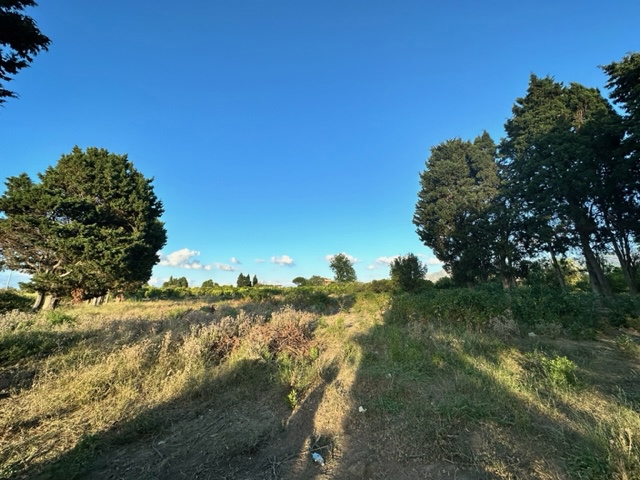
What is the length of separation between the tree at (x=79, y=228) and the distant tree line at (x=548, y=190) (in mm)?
22855

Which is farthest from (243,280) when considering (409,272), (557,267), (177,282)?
(557,267)

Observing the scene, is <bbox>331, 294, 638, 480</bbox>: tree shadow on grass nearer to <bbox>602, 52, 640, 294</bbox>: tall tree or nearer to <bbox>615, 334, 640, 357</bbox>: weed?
<bbox>615, 334, 640, 357</bbox>: weed

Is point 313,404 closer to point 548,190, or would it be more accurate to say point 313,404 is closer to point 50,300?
point 548,190

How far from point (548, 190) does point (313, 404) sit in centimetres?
1864

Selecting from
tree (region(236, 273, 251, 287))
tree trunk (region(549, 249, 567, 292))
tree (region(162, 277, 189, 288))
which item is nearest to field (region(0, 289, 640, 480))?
tree trunk (region(549, 249, 567, 292))

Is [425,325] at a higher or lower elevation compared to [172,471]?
higher

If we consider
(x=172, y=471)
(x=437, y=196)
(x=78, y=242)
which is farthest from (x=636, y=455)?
(x=437, y=196)

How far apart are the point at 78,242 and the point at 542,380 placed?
851 inches

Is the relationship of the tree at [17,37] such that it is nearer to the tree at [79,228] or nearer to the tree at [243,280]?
the tree at [79,228]

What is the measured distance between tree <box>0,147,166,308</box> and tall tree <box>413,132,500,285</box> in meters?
22.4

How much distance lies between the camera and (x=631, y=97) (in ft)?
43.1

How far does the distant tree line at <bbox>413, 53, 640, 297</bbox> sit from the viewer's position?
14278 mm

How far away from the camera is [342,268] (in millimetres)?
51531

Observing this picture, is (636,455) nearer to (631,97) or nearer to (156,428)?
(156,428)
